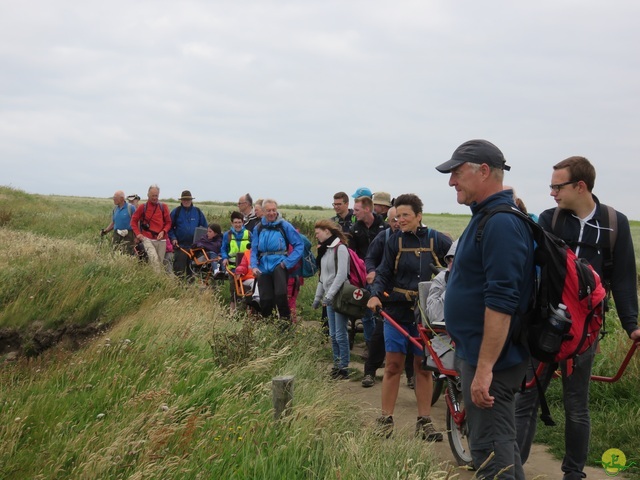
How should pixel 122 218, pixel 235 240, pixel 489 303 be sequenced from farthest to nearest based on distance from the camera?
pixel 122 218 → pixel 235 240 → pixel 489 303

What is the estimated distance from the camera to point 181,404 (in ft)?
18.1

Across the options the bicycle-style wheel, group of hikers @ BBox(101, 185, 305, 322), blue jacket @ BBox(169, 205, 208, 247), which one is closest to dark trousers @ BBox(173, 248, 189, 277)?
group of hikers @ BBox(101, 185, 305, 322)

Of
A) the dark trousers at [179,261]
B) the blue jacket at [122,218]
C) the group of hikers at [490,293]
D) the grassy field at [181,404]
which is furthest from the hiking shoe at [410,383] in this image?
the blue jacket at [122,218]

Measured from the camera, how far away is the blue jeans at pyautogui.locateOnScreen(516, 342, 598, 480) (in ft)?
16.4

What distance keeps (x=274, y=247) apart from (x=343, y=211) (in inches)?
66.2

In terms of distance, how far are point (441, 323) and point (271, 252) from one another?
5114 mm

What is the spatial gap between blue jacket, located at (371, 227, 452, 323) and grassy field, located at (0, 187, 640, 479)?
103 cm

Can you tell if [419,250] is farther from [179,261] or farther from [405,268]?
[179,261]

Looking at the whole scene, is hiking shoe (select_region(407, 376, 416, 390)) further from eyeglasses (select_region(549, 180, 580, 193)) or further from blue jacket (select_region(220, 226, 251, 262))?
blue jacket (select_region(220, 226, 251, 262))

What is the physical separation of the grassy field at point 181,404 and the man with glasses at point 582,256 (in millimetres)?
931

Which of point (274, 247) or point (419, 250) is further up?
point (419, 250)

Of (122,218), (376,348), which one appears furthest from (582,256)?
(122,218)

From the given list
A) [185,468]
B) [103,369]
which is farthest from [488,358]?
[103,369]

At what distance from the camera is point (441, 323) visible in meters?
5.73
